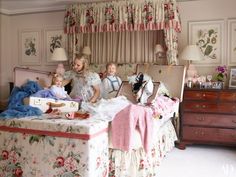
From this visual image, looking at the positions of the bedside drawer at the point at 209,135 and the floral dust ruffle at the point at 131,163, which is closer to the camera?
the floral dust ruffle at the point at 131,163

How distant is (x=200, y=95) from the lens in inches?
159

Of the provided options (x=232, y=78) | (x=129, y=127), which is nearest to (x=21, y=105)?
(x=129, y=127)

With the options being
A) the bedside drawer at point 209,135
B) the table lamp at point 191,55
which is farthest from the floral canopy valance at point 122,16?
the bedside drawer at point 209,135

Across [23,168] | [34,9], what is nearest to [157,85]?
[23,168]

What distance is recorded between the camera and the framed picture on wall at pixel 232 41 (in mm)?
4426

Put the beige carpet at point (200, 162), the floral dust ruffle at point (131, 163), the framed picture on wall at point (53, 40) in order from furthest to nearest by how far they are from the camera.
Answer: the framed picture on wall at point (53, 40)
the beige carpet at point (200, 162)
the floral dust ruffle at point (131, 163)

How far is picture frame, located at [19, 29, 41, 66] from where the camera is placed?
18.8 ft

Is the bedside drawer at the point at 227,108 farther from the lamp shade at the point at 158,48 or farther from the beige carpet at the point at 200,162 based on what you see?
the lamp shade at the point at 158,48

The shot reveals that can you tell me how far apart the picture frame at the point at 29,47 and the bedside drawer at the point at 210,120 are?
3.18m

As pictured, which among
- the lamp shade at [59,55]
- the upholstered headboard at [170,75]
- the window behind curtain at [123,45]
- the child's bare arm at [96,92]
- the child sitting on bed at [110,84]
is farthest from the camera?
the lamp shade at [59,55]

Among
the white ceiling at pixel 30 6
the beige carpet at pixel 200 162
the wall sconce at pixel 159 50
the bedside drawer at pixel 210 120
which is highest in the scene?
the white ceiling at pixel 30 6

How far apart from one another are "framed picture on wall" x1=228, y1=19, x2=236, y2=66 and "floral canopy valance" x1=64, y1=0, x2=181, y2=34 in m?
0.78

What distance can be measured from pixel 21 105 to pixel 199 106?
96.6 inches

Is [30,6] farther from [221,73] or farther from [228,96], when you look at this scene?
[228,96]
